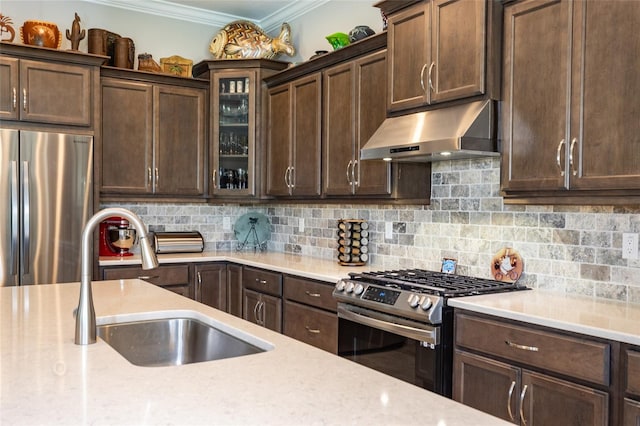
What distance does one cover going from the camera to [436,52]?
119 inches

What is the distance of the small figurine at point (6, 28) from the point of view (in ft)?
13.4

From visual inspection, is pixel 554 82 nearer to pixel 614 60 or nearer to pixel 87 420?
pixel 614 60

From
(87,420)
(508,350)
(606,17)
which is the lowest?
(508,350)

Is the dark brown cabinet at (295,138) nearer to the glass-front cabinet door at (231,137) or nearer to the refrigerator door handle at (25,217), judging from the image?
the glass-front cabinet door at (231,137)

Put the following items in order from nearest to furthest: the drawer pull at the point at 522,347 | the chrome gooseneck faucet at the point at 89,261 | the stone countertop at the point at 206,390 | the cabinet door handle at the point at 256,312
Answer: the stone countertop at the point at 206,390
the chrome gooseneck faucet at the point at 89,261
the drawer pull at the point at 522,347
the cabinet door handle at the point at 256,312

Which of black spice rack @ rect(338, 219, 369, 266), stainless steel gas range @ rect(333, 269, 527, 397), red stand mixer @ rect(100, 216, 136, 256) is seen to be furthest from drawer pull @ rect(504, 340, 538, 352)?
red stand mixer @ rect(100, 216, 136, 256)

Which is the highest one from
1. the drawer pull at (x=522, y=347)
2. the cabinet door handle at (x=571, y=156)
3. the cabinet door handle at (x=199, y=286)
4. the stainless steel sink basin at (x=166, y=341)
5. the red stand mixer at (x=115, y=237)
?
the cabinet door handle at (x=571, y=156)

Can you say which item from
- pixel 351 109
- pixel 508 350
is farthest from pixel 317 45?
pixel 508 350

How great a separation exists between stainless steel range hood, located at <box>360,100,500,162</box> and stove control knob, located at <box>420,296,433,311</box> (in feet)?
2.33

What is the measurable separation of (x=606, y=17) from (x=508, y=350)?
1.39 m

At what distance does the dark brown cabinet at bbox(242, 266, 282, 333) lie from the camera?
3965mm

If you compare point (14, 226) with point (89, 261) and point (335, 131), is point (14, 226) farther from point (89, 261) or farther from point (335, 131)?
point (89, 261)

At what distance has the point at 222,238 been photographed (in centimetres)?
534

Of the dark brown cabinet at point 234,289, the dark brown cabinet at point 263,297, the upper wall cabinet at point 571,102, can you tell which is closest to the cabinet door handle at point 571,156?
the upper wall cabinet at point 571,102
